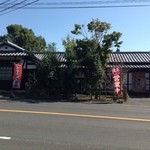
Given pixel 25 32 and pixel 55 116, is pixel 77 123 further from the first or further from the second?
pixel 25 32

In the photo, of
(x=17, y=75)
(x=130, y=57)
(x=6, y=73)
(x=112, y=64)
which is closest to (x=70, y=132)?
(x=17, y=75)

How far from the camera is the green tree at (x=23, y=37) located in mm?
66750

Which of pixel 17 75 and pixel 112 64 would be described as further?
pixel 112 64

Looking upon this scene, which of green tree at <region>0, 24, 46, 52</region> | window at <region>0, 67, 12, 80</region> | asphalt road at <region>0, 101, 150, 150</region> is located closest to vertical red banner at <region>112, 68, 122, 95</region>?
window at <region>0, 67, 12, 80</region>

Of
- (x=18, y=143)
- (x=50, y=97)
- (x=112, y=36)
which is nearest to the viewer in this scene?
(x=18, y=143)

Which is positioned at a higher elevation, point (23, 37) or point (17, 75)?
point (23, 37)

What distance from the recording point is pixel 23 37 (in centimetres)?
6750

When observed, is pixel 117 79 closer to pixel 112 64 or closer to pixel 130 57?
pixel 112 64

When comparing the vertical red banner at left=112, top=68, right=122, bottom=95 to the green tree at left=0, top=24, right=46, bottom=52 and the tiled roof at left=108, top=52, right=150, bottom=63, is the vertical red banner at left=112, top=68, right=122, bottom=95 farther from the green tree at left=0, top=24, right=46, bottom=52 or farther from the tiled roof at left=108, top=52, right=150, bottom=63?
the green tree at left=0, top=24, right=46, bottom=52

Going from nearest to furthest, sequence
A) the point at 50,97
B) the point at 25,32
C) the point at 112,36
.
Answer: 1. the point at 50,97
2. the point at 112,36
3. the point at 25,32

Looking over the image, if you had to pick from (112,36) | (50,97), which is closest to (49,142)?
(50,97)

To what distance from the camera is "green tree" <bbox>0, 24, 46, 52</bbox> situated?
219 feet

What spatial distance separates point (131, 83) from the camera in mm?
34625

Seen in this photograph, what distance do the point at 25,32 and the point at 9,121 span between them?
58.6m
